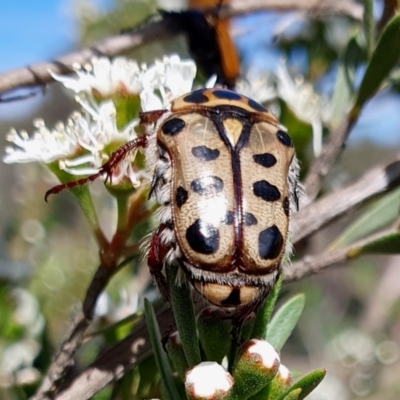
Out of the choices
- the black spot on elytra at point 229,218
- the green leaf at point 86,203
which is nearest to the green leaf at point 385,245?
the black spot on elytra at point 229,218

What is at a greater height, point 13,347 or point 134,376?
point 134,376

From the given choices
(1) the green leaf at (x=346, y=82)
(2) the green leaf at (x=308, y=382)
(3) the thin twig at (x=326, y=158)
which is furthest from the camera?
(1) the green leaf at (x=346, y=82)

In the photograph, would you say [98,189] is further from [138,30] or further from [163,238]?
[163,238]

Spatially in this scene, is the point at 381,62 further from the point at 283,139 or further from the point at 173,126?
the point at 173,126

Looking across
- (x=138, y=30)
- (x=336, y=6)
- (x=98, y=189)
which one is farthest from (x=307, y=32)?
(x=98, y=189)

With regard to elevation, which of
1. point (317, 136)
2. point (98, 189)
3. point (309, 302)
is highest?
point (317, 136)

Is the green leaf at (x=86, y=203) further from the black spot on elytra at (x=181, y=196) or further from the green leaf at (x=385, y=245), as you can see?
the green leaf at (x=385, y=245)
